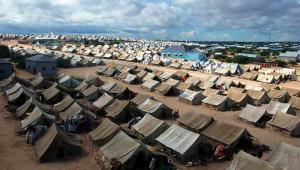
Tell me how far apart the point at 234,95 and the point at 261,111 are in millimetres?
9002

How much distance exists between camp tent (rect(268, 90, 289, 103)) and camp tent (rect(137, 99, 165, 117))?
18.0 m

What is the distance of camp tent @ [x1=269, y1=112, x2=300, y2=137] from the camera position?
31406 millimetres

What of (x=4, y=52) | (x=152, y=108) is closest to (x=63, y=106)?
(x=152, y=108)

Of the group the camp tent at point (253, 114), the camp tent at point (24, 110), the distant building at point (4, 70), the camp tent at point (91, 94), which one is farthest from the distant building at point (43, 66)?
the camp tent at point (253, 114)

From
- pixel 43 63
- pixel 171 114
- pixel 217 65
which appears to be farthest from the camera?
pixel 217 65

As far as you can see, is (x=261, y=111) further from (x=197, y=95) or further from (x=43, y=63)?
(x=43, y=63)

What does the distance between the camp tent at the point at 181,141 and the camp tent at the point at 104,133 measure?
11.8 feet

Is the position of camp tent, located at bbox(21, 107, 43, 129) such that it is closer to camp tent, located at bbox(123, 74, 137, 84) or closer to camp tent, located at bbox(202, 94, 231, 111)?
camp tent, located at bbox(202, 94, 231, 111)

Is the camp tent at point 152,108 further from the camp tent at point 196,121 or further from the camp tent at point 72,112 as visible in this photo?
the camp tent at point 72,112

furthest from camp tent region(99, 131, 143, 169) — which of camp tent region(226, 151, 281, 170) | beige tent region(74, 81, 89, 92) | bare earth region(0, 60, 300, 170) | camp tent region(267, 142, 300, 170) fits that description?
beige tent region(74, 81, 89, 92)

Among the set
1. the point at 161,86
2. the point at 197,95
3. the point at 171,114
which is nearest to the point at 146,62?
the point at 161,86

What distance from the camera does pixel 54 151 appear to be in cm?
2458

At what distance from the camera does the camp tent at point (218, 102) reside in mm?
41094

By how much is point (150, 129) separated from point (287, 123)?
44.6ft
